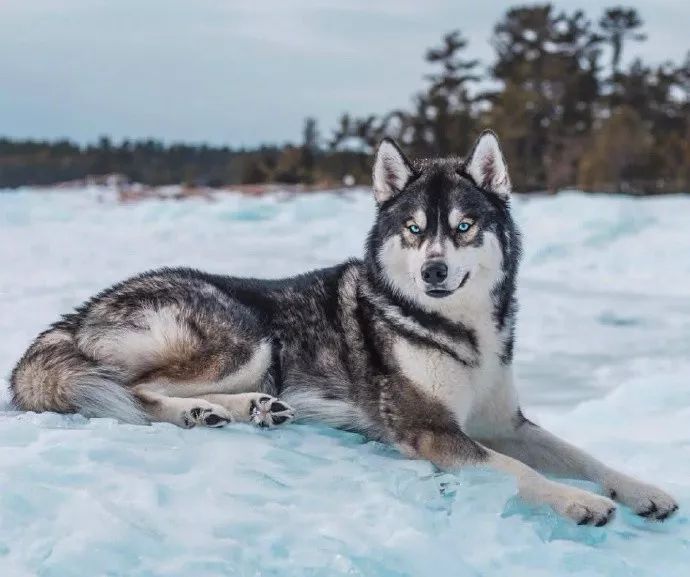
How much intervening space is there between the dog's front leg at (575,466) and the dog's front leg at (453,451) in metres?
0.36

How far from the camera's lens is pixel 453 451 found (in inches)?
151

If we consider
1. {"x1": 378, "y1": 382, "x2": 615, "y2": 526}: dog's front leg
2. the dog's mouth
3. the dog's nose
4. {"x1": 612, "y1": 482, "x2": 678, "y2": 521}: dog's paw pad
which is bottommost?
{"x1": 612, "y1": 482, "x2": 678, "y2": 521}: dog's paw pad

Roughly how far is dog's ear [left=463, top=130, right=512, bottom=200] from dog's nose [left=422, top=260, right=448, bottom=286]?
60cm

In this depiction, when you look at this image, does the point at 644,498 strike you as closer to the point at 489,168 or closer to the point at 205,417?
the point at 489,168

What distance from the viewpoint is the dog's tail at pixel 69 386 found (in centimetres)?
402

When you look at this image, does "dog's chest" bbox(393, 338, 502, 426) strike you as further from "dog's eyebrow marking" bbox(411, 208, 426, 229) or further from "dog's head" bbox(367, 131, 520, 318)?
"dog's eyebrow marking" bbox(411, 208, 426, 229)

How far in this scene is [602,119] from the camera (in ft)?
112

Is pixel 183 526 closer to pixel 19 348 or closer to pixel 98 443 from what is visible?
pixel 98 443

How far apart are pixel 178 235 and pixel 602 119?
1816 centimetres

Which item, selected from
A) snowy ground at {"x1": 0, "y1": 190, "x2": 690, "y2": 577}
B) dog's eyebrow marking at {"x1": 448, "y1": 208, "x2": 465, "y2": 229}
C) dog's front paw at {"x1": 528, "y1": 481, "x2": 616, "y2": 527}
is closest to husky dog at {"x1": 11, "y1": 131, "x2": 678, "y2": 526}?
dog's eyebrow marking at {"x1": 448, "y1": 208, "x2": 465, "y2": 229}

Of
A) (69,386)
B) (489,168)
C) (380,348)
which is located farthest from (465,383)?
(69,386)

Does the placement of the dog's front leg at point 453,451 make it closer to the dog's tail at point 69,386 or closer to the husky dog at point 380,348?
the husky dog at point 380,348

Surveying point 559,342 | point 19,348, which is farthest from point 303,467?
point 559,342

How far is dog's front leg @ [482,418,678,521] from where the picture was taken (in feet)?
12.2
